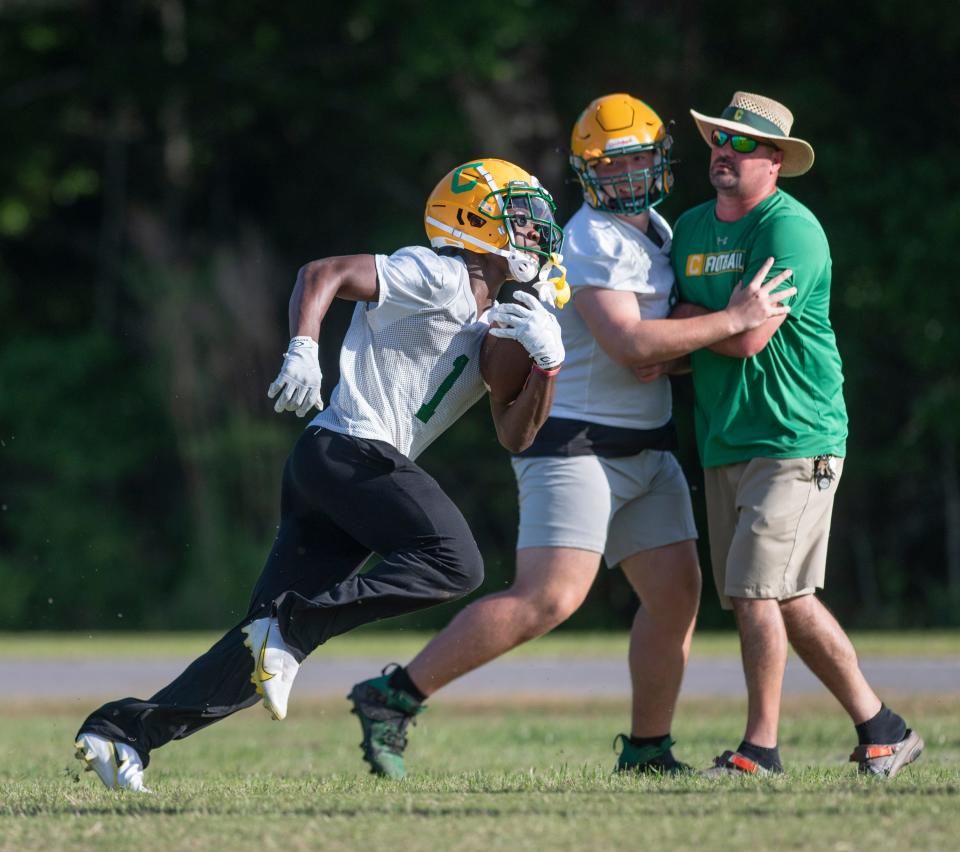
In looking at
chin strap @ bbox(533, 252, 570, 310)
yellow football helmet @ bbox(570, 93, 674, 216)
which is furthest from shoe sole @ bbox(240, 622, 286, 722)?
yellow football helmet @ bbox(570, 93, 674, 216)

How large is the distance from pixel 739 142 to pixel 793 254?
1.60 feet

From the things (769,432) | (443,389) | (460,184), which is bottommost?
(769,432)

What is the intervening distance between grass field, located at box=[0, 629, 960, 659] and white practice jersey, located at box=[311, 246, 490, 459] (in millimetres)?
8600

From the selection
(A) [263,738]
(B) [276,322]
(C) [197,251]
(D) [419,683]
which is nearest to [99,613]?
(B) [276,322]

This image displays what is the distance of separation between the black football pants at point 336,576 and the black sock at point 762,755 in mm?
1213

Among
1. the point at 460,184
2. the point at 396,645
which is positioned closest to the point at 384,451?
the point at 460,184

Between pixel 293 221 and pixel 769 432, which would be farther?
pixel 293 221

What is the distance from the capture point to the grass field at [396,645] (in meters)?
14.4

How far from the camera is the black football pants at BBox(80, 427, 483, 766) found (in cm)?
557

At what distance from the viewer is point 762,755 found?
6.12m

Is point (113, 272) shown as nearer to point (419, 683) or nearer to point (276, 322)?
point (276, 322)

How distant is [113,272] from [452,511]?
19534mm

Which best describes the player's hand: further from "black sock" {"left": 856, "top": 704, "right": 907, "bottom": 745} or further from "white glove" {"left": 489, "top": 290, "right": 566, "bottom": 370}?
"black sock" {"left": 856, "top": 704, "right": 907, "bottom": 745}

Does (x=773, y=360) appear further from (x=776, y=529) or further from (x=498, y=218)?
(x=498, y=218)
